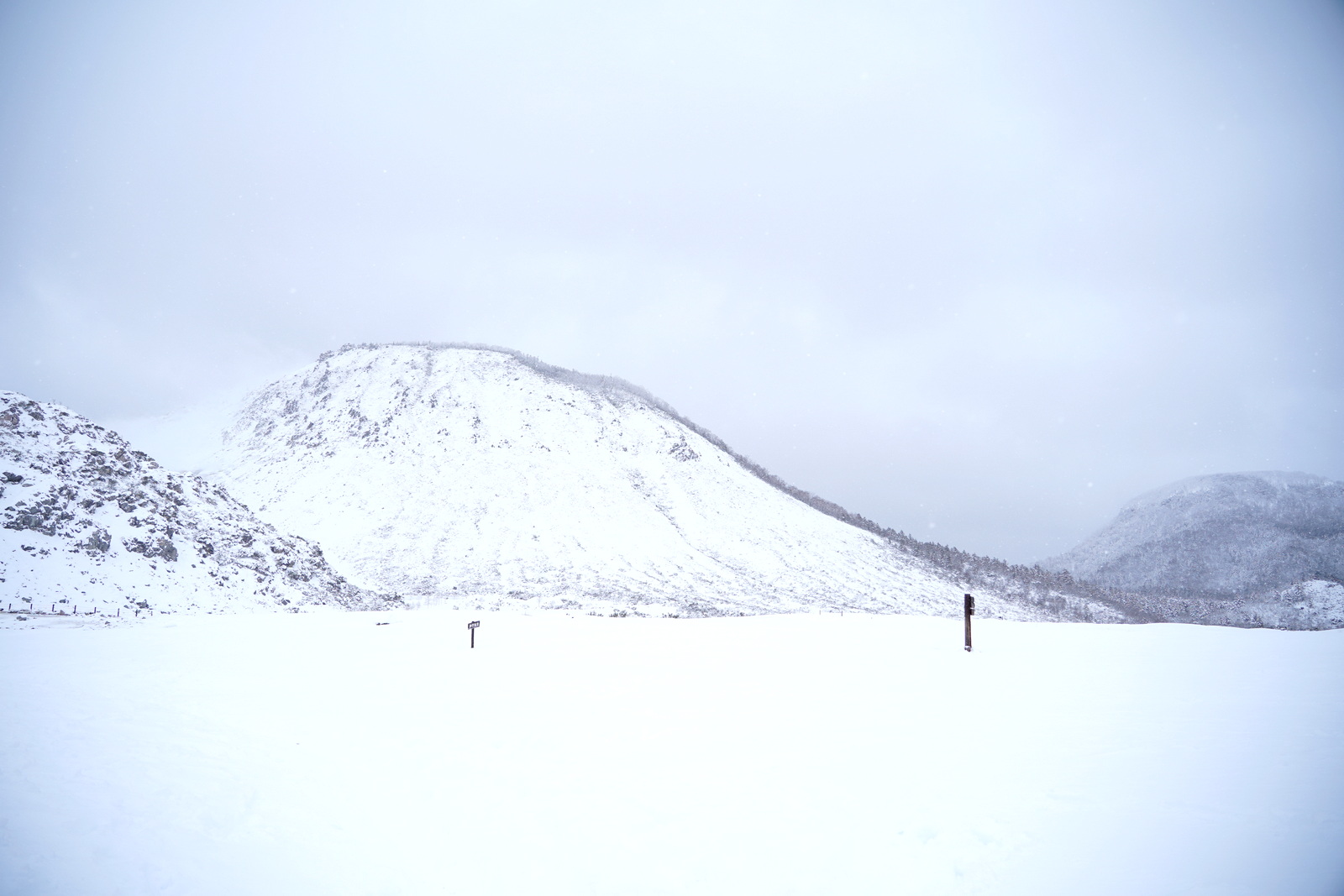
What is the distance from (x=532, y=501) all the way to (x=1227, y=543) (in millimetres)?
188160

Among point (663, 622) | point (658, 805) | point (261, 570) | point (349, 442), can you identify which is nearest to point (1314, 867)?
point (658, 805)

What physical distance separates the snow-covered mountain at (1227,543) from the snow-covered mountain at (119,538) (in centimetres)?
12015

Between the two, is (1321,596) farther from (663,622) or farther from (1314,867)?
(1314,867)

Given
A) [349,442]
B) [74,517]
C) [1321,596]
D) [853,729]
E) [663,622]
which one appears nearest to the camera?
[853,729]

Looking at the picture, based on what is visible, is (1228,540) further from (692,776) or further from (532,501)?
(692,776)

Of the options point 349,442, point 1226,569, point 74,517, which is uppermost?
point 349,442

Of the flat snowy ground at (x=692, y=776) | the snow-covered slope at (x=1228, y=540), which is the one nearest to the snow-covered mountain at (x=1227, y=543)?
the snow-covered slope at (x=1228, y=540)

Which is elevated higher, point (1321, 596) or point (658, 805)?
point (658, 805)

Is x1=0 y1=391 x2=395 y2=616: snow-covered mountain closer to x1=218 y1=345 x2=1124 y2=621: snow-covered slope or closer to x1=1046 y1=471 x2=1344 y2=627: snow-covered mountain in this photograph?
x1=218 y1=345 x2=1124 y2=621: snow-covered slope

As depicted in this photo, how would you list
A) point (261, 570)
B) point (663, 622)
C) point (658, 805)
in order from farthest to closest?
point (261, 570), point (663, 622), point (658, 805)

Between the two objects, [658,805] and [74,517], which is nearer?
[658,805]

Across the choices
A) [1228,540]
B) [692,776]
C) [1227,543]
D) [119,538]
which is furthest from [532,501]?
[1228,540]

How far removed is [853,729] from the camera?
9055 millimetres

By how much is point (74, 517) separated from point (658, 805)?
32927 mm
